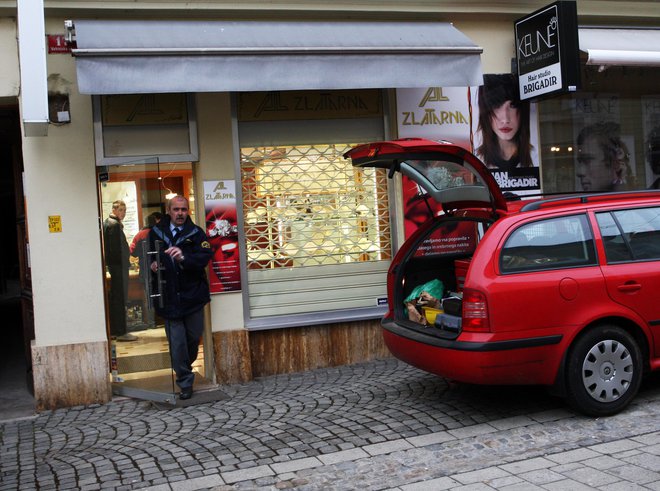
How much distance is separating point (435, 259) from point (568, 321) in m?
1.69

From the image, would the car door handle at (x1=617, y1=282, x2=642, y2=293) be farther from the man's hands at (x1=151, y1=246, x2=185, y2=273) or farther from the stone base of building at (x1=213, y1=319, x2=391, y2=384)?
the man's hands at (x1=151, y1=246, x2=185, y2=273)

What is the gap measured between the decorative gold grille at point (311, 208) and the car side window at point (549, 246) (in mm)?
3023

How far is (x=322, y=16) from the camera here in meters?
8.03

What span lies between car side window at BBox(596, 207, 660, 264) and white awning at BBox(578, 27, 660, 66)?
3.12 meters

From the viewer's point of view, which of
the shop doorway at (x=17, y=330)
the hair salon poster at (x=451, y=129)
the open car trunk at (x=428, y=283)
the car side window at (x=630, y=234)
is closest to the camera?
the car side window at (x=630, y=234)

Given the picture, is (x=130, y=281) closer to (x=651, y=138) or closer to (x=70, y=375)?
(x=70, y=375)

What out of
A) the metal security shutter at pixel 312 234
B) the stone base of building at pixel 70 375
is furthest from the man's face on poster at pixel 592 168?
the stone base of building at pixel 70 375

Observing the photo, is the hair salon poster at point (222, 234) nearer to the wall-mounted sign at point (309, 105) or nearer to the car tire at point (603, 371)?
the wall-mounted sign at point (309, 105)

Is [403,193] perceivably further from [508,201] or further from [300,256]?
[508,201]

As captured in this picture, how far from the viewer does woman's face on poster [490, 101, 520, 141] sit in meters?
8.74

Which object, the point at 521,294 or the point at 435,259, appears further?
the point at 435,259

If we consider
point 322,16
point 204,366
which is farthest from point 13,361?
point 322,16

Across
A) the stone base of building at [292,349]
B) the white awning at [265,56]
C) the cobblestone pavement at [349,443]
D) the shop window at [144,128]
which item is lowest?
the cobblestone pavement at [349,443]

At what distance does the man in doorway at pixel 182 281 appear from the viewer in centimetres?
704
